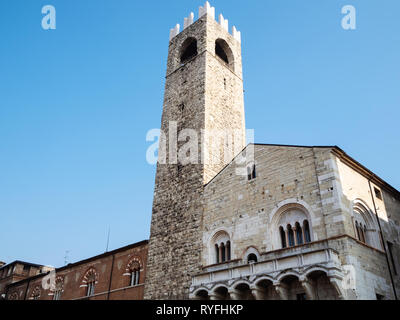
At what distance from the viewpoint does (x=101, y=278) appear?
2444 cm

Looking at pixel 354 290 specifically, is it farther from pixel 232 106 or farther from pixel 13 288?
pixel 13 288

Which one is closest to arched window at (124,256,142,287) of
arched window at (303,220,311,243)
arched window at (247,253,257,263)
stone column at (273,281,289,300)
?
arched window at (247,253,257,263)

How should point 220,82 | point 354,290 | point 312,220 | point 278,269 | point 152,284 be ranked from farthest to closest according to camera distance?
1. point 220,82
2. point 152,284
3. point 312,220
4. point 278,269
5. point 354,290

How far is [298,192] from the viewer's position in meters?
15.1

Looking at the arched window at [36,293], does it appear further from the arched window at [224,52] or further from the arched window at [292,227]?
the arched window at [292,227]

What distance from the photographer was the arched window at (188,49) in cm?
2648

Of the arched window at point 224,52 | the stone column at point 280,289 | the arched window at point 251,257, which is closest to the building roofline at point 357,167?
the arched window at point 251,257

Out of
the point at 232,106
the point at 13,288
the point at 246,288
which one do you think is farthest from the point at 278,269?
the point at 13,288

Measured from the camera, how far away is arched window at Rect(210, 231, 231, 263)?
1672 cm

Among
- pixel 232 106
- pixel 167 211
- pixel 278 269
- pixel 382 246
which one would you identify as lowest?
pixel 278 269

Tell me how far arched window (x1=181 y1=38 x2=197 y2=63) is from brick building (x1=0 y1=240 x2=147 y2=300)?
1322cm

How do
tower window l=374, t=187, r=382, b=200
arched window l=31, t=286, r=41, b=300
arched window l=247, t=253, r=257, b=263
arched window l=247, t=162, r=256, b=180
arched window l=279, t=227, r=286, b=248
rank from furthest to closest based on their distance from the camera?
1. arched window l=31, t=286, r=41, b=300
2. tower window l=374, t=187, r=382, b=200
3. arched window l=247, t=162, r=256, b=180
4. arched window l=247, t=253, r=257, b=263
5. arched window l=279, t=227, r=286, b=248

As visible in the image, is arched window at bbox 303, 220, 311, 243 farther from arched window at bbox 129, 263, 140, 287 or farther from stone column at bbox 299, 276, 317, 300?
arched window at bbox 129, 263, 140, 287

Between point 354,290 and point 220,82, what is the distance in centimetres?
1530
